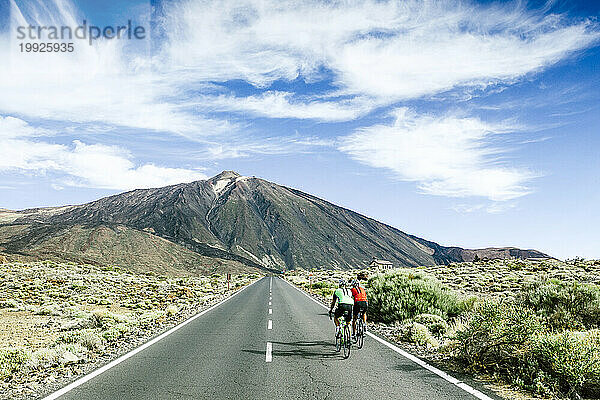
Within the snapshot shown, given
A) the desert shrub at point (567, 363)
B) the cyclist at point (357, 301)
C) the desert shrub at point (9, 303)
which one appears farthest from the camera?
the desert shrub at point (9, 303)

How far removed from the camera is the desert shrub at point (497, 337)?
30.3 feet

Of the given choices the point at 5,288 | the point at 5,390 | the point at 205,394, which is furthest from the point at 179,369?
the point at 5,288

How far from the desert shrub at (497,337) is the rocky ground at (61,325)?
26.0ft

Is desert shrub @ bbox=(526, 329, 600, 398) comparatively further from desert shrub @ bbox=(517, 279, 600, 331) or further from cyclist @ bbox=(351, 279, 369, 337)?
desert shrub @ bbox=(517, 279, 600, 331)

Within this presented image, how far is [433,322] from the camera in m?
15.9

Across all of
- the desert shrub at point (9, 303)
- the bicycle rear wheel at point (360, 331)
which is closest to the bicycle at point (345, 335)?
the bicycle rear wheel at point (360, 331)

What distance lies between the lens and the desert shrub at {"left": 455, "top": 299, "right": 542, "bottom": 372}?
9234 millimetres

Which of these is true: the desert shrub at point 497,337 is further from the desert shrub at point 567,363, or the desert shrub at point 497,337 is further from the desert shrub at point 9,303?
the desert shrub at point 9,303

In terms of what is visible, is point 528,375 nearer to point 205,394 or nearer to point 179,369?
point 205,394

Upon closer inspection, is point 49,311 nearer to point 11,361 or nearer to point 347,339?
point 11,361

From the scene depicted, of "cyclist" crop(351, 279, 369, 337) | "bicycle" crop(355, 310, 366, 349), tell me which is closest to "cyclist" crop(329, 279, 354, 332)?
"cyclist" crop(351, 279, 369, 337)

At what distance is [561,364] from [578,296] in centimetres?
850

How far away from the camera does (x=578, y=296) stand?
49.5 ft

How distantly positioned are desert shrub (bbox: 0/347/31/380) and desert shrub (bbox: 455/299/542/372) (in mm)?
9342
